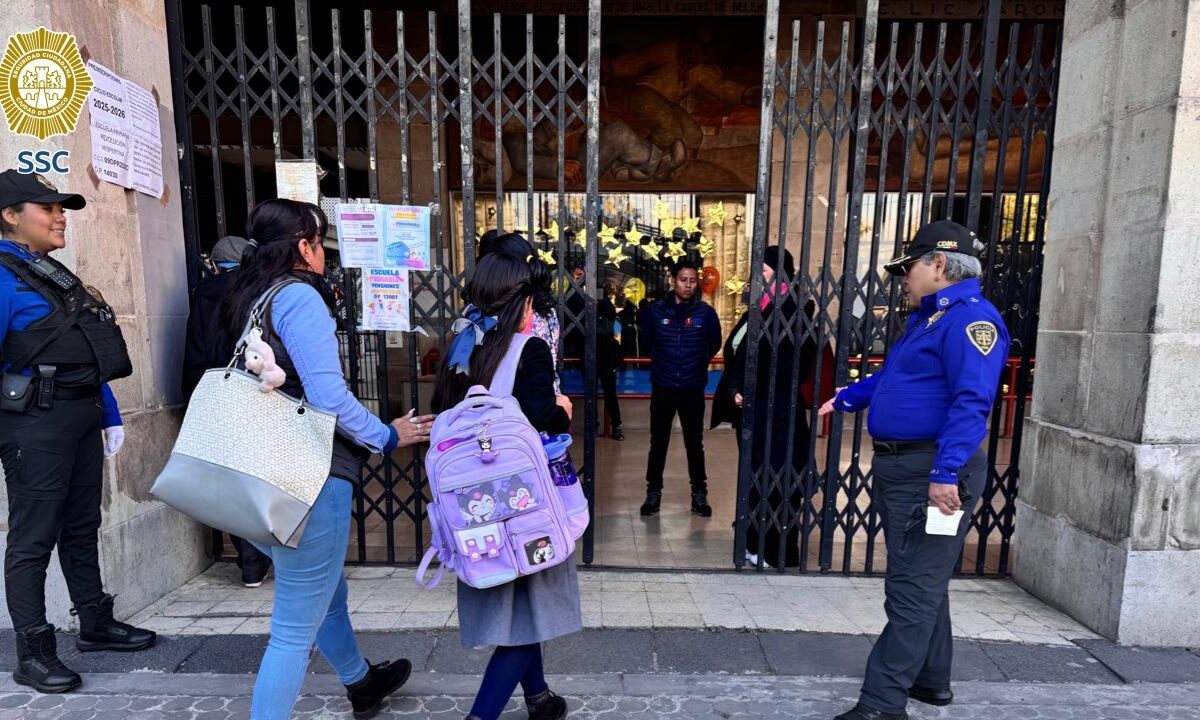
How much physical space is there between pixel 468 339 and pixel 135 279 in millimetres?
2362

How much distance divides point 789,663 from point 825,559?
4.03ft

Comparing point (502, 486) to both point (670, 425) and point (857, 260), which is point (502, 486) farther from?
point (670, 425)

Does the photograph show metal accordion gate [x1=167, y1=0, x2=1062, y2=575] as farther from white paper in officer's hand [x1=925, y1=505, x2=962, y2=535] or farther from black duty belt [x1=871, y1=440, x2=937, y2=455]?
white paper in officer's hand [x1=925, y1=505, x2=962, y2=535]

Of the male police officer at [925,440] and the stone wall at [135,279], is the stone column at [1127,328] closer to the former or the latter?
the male police officer at [925,440]

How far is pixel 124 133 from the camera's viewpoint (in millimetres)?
3441

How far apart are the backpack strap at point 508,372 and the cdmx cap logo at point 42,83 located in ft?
8.68

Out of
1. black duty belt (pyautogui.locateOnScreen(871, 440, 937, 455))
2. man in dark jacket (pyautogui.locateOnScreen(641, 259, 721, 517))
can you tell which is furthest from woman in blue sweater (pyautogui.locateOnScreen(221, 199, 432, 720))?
man in dark jacket (pyautogui.locateOnScreen(641, 259, 721, 517))

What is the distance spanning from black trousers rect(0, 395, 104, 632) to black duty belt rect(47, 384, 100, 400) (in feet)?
0.05

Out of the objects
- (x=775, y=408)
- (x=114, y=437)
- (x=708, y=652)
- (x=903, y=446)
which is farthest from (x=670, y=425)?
(x=114, y=437)

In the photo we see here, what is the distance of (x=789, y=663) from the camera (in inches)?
126

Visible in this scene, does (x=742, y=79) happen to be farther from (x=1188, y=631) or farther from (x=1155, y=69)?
(x=1188, y=631)

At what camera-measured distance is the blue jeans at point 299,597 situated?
2281 mm

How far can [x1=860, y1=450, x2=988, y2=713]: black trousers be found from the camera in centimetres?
266

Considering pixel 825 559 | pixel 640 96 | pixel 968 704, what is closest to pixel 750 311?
pixel 825 559
